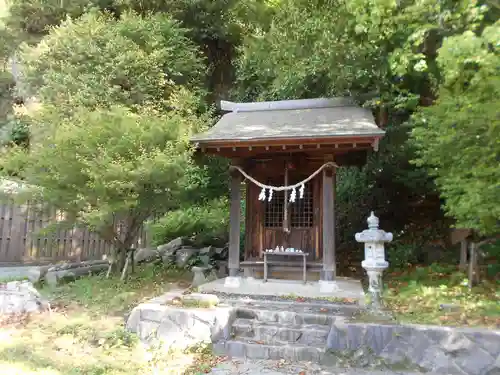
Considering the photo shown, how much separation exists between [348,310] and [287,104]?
5.60 meters

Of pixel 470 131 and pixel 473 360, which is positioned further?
pixel 470 131

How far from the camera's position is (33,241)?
12.3 metres

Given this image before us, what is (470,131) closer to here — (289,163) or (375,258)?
(375,258)

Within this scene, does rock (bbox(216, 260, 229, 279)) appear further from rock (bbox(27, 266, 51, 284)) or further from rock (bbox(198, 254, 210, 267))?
rock (bbox(27, 266, 51, 284))

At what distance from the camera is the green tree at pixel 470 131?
5949mm

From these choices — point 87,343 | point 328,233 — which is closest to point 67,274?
point 87,343

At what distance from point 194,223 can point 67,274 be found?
570 cm

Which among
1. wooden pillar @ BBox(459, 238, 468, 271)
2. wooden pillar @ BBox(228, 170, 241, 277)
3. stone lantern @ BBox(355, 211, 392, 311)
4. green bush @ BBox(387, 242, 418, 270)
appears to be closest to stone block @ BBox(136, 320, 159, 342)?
wooden pillar @ BBox(228, 170, 241, 277)

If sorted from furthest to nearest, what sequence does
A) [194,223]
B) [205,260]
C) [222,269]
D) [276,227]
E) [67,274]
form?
[194,223] → [205,260] → [222,269] → [67,274] → [276,227]

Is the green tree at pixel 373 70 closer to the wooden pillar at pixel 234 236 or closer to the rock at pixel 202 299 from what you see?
the wooden pillar at pixel 234 236

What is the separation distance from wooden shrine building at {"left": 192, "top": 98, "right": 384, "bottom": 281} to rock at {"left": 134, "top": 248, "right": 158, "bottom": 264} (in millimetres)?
4225

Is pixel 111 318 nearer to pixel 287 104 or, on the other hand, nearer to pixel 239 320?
pixel 239 320

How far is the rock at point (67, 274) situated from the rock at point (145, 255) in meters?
1.59

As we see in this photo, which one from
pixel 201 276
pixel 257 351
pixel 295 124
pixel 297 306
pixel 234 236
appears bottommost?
pixel 257 351
